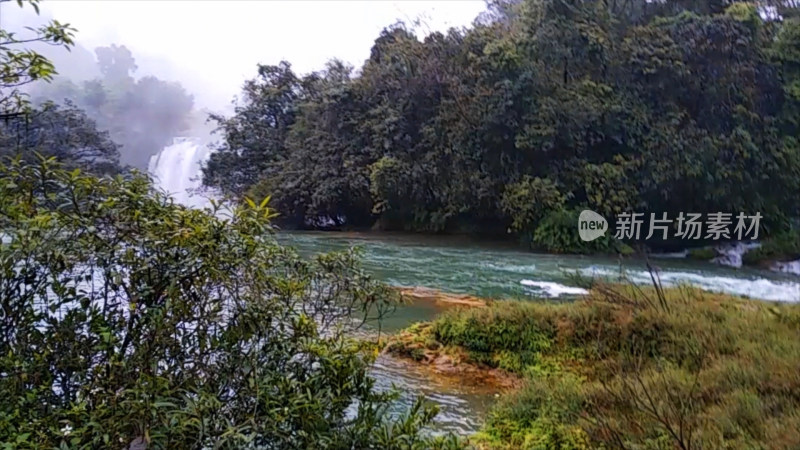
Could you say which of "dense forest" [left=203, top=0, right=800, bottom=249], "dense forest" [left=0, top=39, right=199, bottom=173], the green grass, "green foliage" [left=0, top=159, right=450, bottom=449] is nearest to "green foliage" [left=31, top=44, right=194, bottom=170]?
"dense forest" [left=0, top=39, right=199, bottom=173]

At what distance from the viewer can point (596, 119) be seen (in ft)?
46.1

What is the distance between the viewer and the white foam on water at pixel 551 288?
25.3 ft

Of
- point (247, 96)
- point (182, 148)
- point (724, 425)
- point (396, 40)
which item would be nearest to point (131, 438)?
point (724, 425)

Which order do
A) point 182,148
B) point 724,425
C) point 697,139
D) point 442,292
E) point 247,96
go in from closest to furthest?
point 724,425 → point 442,292 → point 697,139 → point 247,96 → point 182,148

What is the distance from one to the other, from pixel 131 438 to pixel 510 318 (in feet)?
12.2

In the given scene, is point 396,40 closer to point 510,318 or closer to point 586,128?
point 586,128

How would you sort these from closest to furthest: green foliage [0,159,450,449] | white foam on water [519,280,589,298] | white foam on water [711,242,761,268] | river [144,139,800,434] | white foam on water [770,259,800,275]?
1. green foliage [0,159,450,449]
2. river [144,139,800,434]
3. white foam on water [519,280,589,298]
4. white foam on water [770,259,800,275]
5. white foam on water [711,242,761,268]

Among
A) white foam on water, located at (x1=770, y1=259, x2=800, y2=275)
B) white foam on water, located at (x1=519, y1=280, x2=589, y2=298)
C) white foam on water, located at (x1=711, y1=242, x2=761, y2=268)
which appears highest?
white foam on water, located at (x1=711, y1=242, x2=761, y2=268)

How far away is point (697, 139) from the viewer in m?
14.0

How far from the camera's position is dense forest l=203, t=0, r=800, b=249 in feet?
46.0
